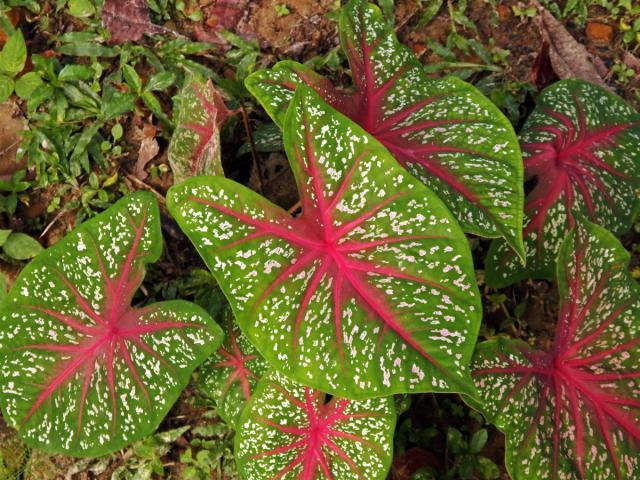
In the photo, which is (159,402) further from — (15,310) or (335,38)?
(335,38)

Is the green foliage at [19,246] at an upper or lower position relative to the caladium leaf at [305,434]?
upper

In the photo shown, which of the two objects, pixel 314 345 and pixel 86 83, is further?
pixel 86 83

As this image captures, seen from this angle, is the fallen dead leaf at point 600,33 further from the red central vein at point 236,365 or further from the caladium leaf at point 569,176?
the red central vein at point 236,365

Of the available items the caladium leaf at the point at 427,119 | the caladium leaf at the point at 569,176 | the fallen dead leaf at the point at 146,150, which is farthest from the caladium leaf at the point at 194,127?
the caladium leaf at the point at 569,176

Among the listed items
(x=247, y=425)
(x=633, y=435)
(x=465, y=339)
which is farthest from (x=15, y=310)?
(x=633, y=435)

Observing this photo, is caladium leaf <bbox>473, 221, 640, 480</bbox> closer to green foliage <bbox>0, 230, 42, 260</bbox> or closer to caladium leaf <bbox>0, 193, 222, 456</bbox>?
caladium leaf <bbox>0, 193, 222, 456</bbox>

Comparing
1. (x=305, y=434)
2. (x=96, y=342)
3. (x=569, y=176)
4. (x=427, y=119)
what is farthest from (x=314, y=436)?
(x=569, y=176)

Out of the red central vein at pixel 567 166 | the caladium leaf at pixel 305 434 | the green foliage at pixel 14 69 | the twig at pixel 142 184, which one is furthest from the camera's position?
the twig at pixel 142 184

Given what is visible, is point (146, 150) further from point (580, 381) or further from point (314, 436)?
point (580, 381)

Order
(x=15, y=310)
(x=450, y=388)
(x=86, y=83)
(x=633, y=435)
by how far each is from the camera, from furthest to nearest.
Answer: (x=86, y=83) < (x=15, y=310) < (x=633, y=435) < (x=450, y=388)
